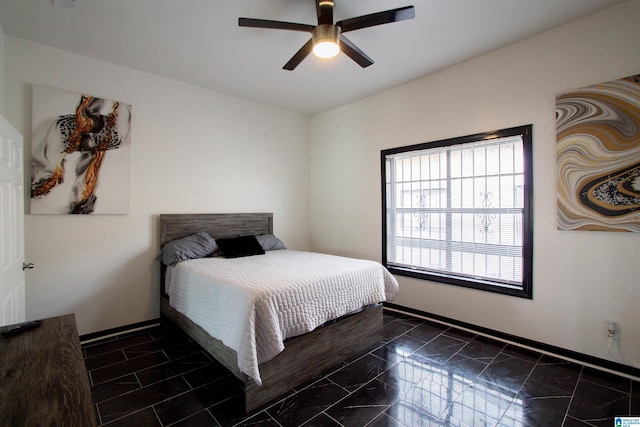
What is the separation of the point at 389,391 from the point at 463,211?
2.03 metres

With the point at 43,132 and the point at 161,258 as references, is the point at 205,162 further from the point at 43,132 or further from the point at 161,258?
the point at 43,132

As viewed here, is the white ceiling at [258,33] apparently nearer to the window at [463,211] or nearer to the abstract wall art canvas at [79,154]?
the abstract wall art canvas at [79,154]

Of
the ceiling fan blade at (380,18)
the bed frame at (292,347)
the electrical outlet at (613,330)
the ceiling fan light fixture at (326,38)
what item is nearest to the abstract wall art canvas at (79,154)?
the bed frame at (292,347)

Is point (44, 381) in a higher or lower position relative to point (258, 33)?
lower

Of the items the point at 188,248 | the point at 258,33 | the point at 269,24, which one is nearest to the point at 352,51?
the point at 269,24

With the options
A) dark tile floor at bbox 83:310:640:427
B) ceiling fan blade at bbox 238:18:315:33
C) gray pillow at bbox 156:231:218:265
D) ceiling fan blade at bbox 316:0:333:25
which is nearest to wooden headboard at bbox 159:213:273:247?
gray pillow at bbox 156:231:218:265

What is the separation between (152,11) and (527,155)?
11.1ft

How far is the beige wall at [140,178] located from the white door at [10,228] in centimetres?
64

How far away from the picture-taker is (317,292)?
7.61ft

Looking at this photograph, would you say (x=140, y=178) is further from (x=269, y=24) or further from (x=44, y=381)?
(x=44, y=381)

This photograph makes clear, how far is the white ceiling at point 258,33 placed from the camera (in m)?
2.26

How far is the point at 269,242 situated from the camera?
4.01 m

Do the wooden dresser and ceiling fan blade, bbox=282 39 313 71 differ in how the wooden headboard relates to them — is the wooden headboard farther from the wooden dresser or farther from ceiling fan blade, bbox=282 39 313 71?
ceiling fan blade, bbox=282 39 313 71

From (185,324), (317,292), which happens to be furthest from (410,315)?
(185,324)
